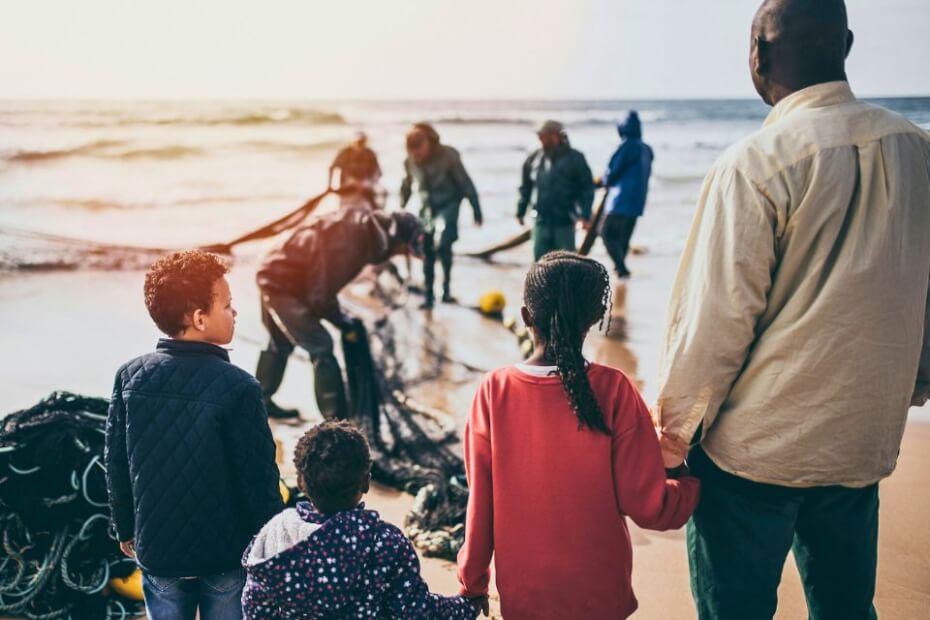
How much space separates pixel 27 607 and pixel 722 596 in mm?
2426

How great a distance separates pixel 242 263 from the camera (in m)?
12.5

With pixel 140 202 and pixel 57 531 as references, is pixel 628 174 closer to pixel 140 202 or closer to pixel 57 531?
pixel 57 531

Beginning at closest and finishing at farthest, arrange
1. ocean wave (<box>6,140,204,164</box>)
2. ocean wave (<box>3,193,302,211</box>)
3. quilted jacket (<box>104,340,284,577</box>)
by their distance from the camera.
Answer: quilted jacket (<box>104,340,284,577</box>) < ocean wave (<box>3,193,302,211</box>) < ocean wave (<box>6,140,204,164</box>)

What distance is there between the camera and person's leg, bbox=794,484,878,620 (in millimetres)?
2014

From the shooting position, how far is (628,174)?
366 inches

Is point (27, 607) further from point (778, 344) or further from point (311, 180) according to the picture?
point (311, 180)

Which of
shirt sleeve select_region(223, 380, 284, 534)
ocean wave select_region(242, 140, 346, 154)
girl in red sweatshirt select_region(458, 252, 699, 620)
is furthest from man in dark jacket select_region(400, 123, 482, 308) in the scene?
ocean wave select_region(242, 140, 346, 154)

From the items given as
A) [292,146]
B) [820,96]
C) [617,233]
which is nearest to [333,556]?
[820,96]

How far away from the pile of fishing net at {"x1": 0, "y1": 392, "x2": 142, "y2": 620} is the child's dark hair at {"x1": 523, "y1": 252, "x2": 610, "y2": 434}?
6.23ft

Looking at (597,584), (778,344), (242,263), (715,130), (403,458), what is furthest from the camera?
(715,130)

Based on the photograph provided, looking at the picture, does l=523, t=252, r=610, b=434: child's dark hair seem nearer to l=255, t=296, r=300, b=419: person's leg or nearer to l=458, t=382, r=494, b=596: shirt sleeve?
l=458, t=382, r=494, b=596: shirt sleeve

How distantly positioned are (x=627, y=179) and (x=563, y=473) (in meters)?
7.69

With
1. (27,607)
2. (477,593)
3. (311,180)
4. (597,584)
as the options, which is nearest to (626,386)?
(597,584)

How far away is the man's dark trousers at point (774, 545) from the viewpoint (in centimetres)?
201
